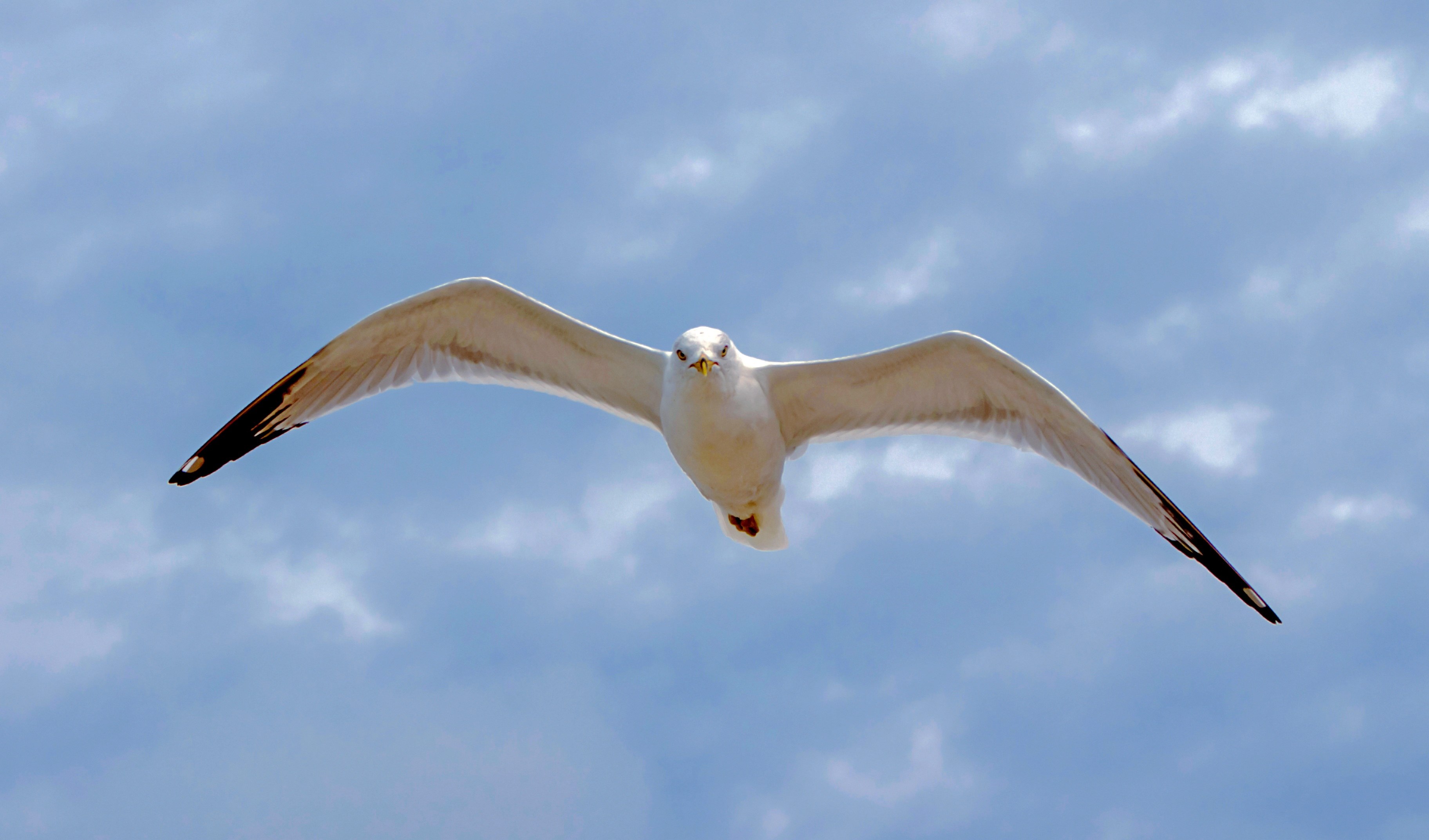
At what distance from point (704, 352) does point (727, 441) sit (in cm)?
82

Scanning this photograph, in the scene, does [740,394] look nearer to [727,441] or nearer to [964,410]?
[727,441]

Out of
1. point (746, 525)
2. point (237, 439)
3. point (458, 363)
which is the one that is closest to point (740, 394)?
point (746, 525)

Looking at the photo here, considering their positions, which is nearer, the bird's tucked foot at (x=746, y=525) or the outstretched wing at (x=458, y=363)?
the outstretched wing at (x=458, y=363)

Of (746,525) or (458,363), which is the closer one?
(458,363)

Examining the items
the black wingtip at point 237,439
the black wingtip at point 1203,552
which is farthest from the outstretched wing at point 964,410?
the black wingtip at point 237,439

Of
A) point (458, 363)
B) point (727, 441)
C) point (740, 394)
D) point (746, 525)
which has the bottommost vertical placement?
point (727, 441)

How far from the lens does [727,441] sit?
11.7 meters

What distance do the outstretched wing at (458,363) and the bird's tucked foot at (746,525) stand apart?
3.52 feet

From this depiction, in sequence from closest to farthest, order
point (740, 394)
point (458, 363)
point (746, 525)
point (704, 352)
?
point (704, 352)
point (740, 394)
point (458, 363)
point (746, 525)

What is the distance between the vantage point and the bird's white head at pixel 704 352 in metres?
11.3

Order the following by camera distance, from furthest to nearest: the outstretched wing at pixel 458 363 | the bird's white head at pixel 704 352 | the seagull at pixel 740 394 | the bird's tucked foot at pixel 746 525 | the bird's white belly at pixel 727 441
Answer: the bird's tucked foot at pixel 746 525
the outstretched wing at pixel 458 363
the seagull at pixel 740 394
the bird's white belly at pixel 727 441
the bird's white head at pixel 704 352

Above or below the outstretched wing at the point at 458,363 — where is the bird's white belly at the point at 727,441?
below

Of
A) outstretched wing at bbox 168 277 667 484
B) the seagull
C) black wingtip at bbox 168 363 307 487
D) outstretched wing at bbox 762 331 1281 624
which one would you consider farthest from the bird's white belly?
black wingtip at bbox 168 363 307 487

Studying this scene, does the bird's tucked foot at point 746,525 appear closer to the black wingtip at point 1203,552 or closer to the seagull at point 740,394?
the seagull at point 740,394
